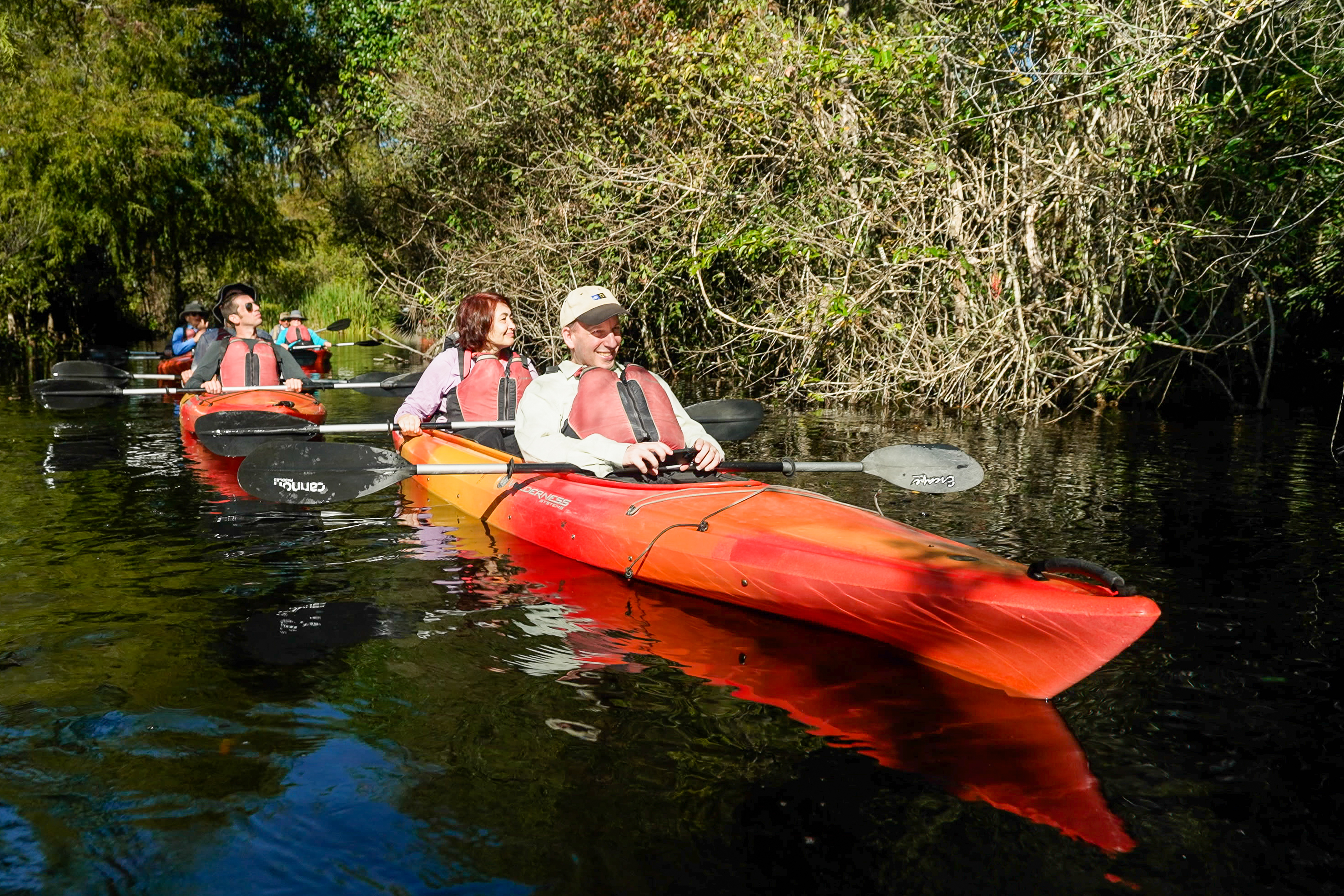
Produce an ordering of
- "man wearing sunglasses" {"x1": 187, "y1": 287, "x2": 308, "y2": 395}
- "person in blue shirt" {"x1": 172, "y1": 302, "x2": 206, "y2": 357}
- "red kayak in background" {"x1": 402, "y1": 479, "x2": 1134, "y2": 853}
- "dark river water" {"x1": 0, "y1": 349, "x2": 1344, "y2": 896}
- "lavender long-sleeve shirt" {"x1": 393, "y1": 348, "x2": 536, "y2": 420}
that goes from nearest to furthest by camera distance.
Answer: "dark river water" {"x1": 0, "y1": 349, "x2": 1344, "y2": 896}
"red kayak in background" {"x1": 402, "y1": 479, "x2": 1134, "y2": 853}
"lavender long-sleeve shirt" {"x1": 393, "y1": 348, "x2": 536, "y2": 420}
"man wearing sunglasses" {"x1": 187, "y1": 287, "x2": 308, "y2": 395}
"person in blue shirt" {"x1": 172, "y1": 302, "x2": 206, "y2": 357}

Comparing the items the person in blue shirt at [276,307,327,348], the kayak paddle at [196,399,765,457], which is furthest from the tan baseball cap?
the person in blue shirt at [276,307,327,348]

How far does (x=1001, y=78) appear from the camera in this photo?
27.0 ft

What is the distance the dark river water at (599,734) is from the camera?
7.52ft

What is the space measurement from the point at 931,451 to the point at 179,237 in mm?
16185

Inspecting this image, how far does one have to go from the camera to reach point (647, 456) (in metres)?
A: 4.39

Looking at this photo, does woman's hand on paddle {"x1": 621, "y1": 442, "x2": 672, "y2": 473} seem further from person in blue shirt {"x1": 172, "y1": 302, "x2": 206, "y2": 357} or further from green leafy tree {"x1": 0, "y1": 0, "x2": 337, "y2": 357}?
green leafy tree {"x1": 0, "y1": 0, "x2": 337, "y2": 357}

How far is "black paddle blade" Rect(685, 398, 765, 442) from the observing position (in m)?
5.97

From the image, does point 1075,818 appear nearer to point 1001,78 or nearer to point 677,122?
point 1001,78

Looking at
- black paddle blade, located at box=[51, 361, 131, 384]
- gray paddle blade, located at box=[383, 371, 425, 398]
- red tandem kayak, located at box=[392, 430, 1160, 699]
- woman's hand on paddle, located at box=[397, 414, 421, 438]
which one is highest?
black paddle blade, located at box=[51, 361, 131, 384]

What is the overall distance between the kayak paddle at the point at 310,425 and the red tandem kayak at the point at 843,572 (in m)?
1.24

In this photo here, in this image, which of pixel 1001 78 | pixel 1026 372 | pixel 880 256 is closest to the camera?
pixel 1001 78

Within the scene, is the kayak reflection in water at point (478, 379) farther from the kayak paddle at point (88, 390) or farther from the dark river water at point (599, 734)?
the kayak paddle at point (88, 390)

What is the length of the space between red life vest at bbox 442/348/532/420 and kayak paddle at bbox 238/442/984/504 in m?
1.40

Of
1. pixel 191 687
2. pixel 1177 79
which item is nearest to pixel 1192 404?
pixel 1177 79
